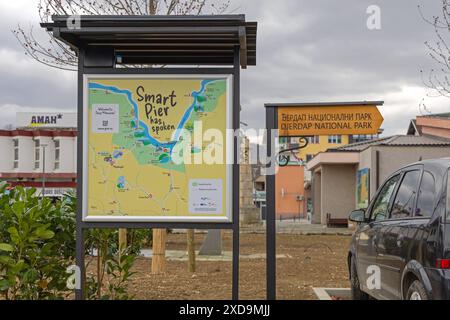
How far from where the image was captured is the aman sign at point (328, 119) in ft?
22.1

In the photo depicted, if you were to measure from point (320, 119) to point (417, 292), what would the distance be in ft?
6.33

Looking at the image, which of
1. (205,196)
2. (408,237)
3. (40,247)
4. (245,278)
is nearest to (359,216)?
(408,237)

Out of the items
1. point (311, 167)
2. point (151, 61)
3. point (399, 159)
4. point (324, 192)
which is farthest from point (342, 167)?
point (151, 61)

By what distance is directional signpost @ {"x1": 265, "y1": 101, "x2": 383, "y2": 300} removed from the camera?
22.1ft

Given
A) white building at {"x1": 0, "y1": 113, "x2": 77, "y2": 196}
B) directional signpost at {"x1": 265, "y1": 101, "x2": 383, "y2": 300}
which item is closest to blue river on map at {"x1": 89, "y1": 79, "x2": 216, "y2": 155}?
directional signpost at {"x1": 265, "y1": 101, "x2": 383, "y2": 300}

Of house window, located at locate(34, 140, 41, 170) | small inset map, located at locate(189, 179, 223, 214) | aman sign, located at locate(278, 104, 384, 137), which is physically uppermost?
house window, located at locate(34, 140, 41, 170)

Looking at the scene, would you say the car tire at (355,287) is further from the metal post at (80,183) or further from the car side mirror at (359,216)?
the metal post at (80,183)

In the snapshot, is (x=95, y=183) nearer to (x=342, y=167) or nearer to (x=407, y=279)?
(x=407, y=279)

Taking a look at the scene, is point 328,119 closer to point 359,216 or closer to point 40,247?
point 359,216

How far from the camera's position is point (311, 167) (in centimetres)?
4175

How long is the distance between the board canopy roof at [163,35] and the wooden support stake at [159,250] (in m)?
5.40

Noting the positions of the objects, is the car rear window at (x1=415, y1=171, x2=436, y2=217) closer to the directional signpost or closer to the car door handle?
the car door handle

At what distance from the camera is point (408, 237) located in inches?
239

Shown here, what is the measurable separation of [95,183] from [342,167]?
1235 inches
